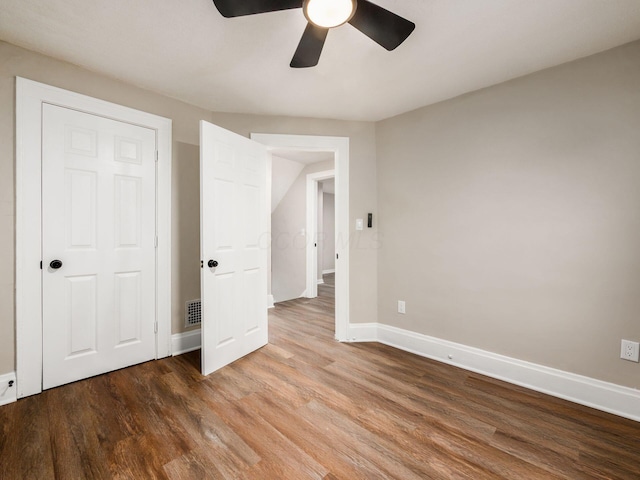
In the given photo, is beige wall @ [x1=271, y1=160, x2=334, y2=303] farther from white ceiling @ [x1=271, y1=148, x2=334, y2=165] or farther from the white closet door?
the white closet door

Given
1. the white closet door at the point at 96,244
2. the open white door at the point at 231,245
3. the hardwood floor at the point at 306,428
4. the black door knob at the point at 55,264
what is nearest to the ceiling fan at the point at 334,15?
the open white door at the point at 231,245

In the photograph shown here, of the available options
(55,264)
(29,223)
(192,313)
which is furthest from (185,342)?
(29,223)

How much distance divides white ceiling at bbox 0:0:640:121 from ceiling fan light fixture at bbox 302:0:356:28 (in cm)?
36

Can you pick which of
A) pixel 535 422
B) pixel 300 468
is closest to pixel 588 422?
pixel 535 422

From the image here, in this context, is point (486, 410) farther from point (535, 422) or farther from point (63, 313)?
point (63, 313)

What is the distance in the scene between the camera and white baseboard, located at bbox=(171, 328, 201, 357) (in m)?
2.60

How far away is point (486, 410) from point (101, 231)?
10.4 ft

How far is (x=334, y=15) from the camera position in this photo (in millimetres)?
1245

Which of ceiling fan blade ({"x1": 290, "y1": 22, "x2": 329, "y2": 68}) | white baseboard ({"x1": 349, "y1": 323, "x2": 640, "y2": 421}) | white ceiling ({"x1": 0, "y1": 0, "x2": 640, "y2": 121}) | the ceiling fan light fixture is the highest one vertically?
white ceiling ({"x1": 0, "y1": 0, "x2": 640, "y2": 121})

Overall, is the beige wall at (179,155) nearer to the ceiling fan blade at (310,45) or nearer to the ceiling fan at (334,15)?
the ceiling fan blade at (310,45)

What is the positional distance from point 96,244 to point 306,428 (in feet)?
6.91

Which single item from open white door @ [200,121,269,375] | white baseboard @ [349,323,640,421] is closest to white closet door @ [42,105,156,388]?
open white door @ [200,121,269,375]

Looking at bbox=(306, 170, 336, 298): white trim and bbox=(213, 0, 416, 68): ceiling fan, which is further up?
bbox=(213, 0, 416, 68): ceiling fan

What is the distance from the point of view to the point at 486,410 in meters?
1.82
